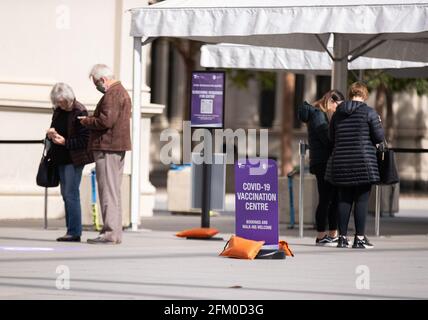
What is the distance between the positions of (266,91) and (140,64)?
30.3 meters

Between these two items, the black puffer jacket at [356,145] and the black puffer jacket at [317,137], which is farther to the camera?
the black puffer jacket at [317,137]

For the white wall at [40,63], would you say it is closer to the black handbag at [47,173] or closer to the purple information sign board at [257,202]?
the black handbag at [47,173]

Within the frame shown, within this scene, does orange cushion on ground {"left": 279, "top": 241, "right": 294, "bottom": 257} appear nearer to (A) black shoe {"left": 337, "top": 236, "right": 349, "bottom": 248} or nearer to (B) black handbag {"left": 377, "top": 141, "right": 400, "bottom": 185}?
(A) black shoe {"left": 337, "top": 236, "right": 349, "bottom": 248}

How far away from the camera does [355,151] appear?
14.7 meters

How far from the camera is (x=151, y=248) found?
14.7 metres

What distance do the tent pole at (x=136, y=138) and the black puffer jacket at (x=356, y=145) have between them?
3621 millimetres

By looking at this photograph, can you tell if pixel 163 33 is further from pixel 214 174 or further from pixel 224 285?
pixel 224 285

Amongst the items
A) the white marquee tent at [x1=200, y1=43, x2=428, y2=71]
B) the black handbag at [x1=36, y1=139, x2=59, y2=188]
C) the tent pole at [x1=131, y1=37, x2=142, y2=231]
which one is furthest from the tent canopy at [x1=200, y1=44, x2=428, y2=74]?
the black handbag at [x1=36, y1=139, x2=59, y2=188]

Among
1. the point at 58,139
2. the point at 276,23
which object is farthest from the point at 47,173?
the point at 276,23

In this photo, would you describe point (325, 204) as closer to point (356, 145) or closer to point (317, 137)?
point (317, 137)

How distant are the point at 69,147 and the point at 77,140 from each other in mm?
116

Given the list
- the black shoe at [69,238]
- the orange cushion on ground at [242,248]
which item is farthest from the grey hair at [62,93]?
the orange cushion on ground at [242,248]

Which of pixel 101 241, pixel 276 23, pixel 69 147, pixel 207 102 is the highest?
pixel 276 23

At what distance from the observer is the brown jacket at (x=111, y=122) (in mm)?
14797
